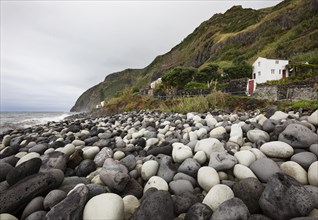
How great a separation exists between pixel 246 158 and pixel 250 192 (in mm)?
635

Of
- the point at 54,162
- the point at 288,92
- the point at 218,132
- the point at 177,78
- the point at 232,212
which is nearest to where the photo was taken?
the point at 232,212

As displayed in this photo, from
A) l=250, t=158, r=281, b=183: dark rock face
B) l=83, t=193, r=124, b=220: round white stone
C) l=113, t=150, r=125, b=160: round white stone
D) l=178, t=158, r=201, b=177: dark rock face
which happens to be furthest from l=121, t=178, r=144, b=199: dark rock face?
l=250, t=158, r=281, b=183: dark rock face

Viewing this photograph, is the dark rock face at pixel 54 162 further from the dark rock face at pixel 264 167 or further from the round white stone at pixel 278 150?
the round white stone at pixel 278 150

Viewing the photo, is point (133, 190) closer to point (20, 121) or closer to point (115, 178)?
point (115, 178)

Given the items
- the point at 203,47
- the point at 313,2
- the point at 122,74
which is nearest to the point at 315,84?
the point at 313,2

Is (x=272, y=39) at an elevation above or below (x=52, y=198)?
above

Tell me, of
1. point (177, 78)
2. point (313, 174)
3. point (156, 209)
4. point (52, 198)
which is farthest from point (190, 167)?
point (177, 78)

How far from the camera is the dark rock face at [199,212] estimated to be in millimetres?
1529

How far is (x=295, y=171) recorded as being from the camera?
2.03m

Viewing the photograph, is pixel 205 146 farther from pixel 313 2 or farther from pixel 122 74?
pixel 122 74

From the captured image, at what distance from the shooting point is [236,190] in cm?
180

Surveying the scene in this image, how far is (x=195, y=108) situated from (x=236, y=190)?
5958 millimetres

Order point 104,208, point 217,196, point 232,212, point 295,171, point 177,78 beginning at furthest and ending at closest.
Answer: point 177,78
point 295,171
point 217,196
point 104,208
point 232,212

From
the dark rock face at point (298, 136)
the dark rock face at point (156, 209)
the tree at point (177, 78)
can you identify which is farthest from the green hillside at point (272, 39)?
the dark rock face at point (156, 209)
